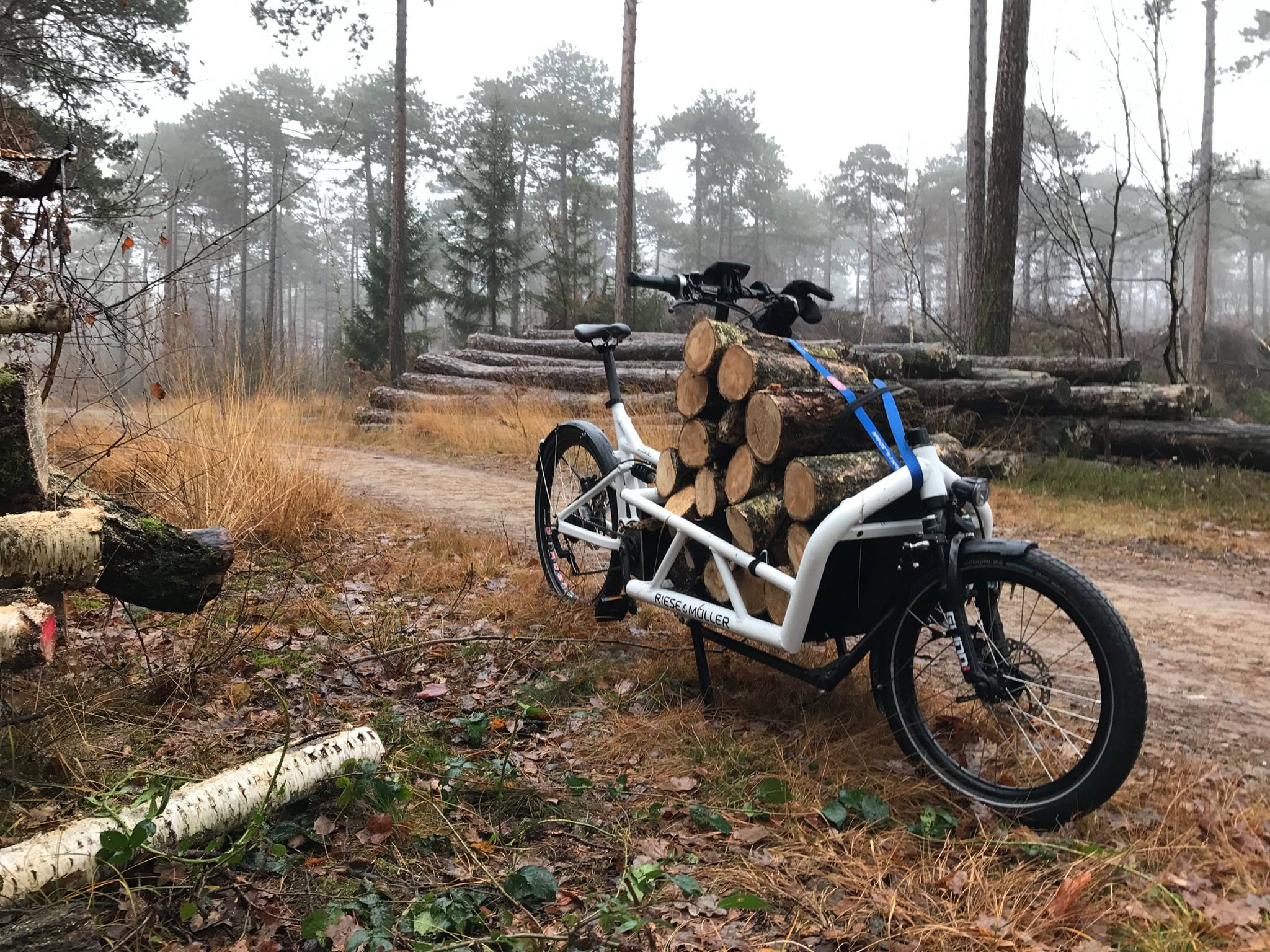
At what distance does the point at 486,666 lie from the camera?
3.48 metres

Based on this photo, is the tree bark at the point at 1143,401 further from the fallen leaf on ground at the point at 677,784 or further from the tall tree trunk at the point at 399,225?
the tall tree trunk at the point at 399,225

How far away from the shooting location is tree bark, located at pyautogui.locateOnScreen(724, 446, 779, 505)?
2.88 meters

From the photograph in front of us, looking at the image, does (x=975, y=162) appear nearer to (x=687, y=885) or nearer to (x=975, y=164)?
(x=975, y=164)

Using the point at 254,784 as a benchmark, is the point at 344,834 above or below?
below

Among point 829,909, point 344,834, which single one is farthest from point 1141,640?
point 344,834

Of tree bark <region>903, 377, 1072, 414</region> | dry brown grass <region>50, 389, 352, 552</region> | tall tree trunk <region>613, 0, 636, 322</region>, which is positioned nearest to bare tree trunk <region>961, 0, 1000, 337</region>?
tree bark <region>903, 377, 1072, 414</region>

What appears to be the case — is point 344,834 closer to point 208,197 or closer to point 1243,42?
point 1243,42

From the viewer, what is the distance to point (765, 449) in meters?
2.80

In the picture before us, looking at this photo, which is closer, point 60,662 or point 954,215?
point 60,662

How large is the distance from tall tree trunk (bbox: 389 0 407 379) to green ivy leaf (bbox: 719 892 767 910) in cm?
1821

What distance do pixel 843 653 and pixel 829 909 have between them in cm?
112

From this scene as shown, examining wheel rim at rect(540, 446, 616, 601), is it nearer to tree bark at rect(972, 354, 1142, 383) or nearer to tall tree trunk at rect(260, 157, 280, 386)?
tall tree trunk at rect(260, 157, 280, 386)

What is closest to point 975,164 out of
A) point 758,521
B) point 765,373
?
point 765,373

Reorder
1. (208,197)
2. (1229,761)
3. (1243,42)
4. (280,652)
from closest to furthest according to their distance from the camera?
(1229,761), (280,652), (1243,42), (208,197)
